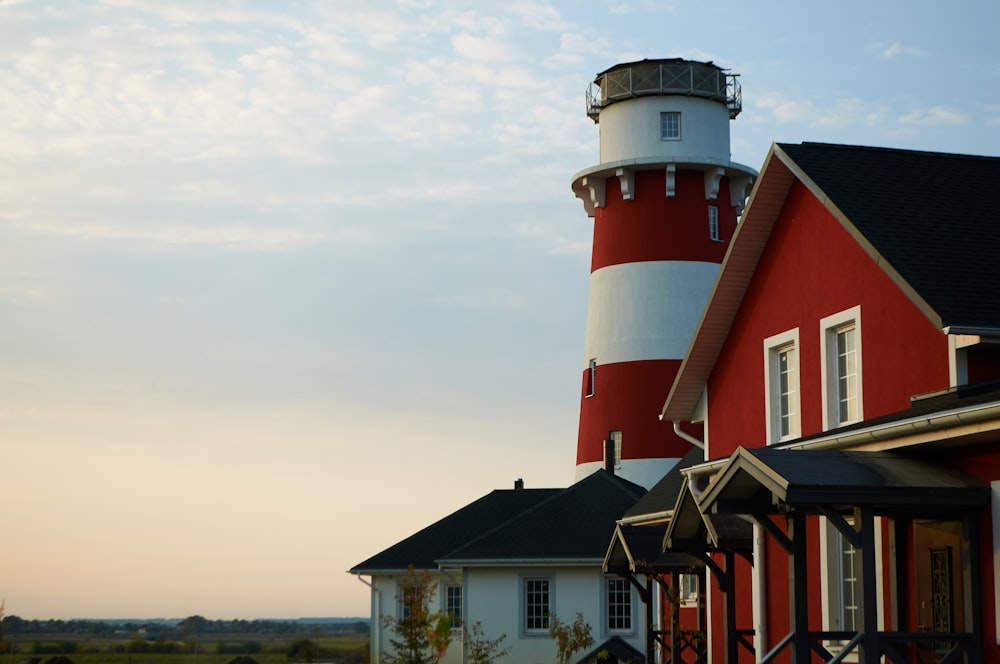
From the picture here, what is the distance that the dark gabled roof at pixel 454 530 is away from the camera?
119ft

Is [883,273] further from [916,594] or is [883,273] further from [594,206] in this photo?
[594,206]

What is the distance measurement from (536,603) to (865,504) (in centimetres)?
2065

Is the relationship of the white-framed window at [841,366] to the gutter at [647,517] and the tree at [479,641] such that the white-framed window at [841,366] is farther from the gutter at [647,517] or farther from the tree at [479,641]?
the tree at [479,641]

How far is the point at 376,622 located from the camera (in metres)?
36.7

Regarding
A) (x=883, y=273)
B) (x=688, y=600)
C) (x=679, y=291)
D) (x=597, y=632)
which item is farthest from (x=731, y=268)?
(x=679, y=291)

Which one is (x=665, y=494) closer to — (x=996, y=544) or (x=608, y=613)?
(x=608, y=613)

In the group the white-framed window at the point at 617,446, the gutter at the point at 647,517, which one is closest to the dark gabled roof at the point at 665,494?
the gutter at the point at 647,517

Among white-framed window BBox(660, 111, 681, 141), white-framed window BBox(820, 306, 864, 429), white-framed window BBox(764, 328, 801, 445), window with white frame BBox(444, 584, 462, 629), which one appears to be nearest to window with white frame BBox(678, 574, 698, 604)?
white-framed window BBox(764, 328, 801, 445)

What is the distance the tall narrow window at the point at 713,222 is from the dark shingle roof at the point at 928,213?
18.9 meters

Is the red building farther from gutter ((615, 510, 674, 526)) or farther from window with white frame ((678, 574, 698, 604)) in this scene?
window with white frame ((678, 574, 698, 604))

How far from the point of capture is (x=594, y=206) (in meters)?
38.6

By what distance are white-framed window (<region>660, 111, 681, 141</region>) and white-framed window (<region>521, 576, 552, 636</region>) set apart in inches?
525

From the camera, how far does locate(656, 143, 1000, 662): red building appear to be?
42.3 feet

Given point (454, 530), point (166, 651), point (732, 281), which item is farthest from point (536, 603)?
point (166, 651)
